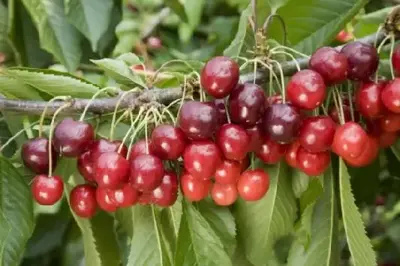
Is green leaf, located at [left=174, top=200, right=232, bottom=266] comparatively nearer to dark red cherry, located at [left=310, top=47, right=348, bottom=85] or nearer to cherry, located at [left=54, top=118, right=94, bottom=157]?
cherry, located at [left=54, top=118, right=94, bottom=157]

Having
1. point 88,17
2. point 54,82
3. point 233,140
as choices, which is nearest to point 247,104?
point 233,140

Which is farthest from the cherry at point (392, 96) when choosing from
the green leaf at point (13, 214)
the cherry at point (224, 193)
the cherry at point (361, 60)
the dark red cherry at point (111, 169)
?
the green leaf at point (13, 214)

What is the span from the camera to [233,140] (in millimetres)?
941

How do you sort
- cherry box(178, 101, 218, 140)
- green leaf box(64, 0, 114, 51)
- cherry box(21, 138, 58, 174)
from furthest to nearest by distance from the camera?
1. green leaf box(64, 0, 114, 51)
2. cherry box(21, 138, 58, 174)
3. cherry box(178, 101, 218, 140)

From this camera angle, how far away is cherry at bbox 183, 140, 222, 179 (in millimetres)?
958

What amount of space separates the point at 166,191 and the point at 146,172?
7 centimetres

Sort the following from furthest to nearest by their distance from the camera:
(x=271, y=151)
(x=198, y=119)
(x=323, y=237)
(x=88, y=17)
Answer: (x=88, y=17)
(x=323, y=237)
(x=271, y=151)
(x=198, y=119)

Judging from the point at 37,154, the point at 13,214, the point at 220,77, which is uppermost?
the point at 220,77

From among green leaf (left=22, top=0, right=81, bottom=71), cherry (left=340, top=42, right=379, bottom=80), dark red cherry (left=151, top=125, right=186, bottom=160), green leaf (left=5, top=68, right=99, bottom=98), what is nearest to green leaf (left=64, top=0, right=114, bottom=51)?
green leaf (left=22, top=0, right=81, bottom=71)

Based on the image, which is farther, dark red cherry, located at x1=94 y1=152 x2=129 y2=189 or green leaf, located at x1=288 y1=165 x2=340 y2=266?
green leaf, located at x1=288 y1=165 x2=340 y2=266

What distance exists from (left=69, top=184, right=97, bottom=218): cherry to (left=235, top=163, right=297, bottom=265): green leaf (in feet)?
0.83

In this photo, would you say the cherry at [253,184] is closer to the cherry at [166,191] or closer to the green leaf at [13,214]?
the cherry at [166,191]

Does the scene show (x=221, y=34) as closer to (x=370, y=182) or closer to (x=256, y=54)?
(x=370, y=182)

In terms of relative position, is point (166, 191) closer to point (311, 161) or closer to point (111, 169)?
point (111, 169)
